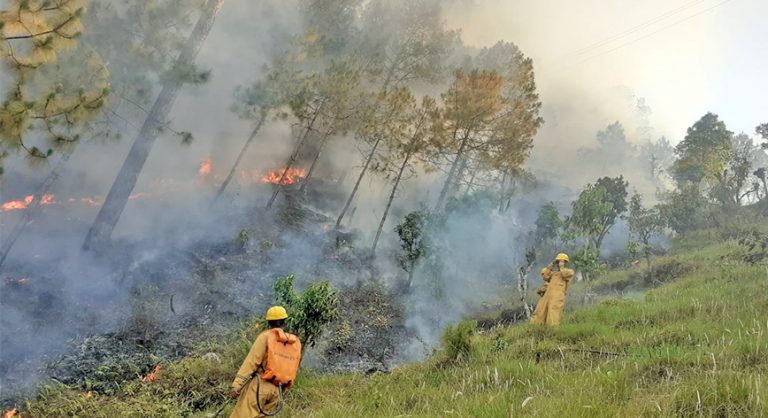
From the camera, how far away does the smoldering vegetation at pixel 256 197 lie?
1091 centimetres

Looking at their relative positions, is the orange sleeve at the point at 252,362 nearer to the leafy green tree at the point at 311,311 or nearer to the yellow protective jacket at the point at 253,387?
the yellow protective jacket at the point at 253,387

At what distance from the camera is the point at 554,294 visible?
32.9ft

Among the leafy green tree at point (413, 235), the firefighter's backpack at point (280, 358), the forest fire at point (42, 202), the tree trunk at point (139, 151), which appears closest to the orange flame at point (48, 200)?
the forest fire at point (42, 202)

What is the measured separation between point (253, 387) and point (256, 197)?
70.0ft

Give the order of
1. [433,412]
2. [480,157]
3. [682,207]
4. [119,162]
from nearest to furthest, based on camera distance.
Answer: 1. [433,412]
2. [119,162]
3. [480,157]
4. [682,207]

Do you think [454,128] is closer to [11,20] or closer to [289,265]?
[289,265]

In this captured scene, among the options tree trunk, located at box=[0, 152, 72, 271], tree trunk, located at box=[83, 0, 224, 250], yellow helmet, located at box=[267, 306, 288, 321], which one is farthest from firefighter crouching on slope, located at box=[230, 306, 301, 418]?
tree trunk, located at box=[83, 0, 224, 250]

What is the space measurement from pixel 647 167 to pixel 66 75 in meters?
77.0

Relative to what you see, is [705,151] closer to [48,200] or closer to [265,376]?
[265,376]

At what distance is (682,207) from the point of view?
93.9 feet

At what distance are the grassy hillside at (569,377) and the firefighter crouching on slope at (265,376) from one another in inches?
24.2

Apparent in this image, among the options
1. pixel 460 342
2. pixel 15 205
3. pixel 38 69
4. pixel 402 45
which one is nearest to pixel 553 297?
pixel 460 342

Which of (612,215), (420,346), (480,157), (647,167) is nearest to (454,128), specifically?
(480,157)

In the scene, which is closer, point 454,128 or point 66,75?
point 66,75
